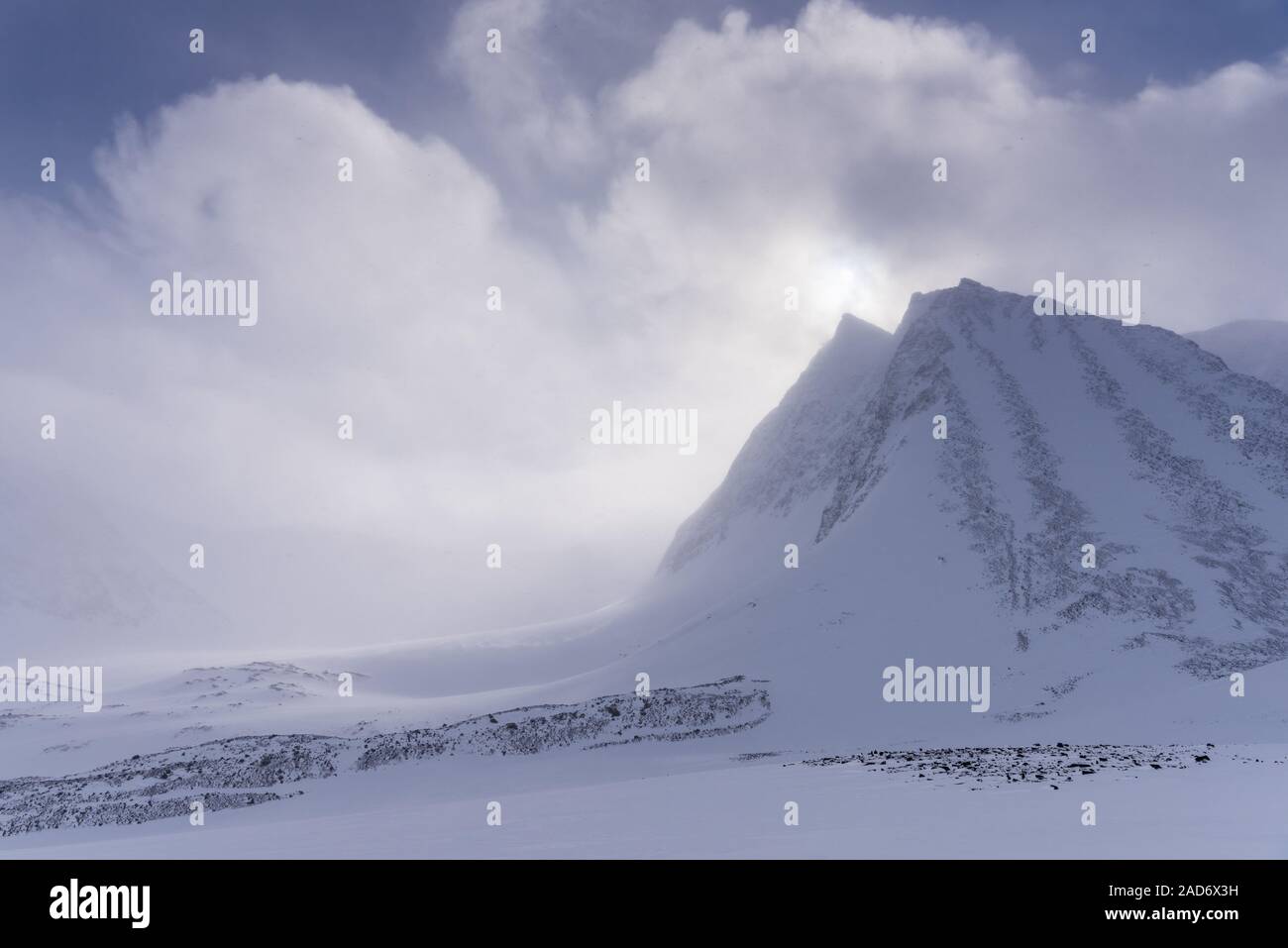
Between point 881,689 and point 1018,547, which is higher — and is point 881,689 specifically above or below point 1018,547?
below

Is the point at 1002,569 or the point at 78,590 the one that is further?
the point at 78,590

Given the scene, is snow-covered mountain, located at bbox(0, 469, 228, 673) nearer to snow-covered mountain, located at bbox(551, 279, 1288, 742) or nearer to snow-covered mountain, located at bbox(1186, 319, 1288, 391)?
snow-covered mountain, located at bbox(551, 279, 1288, 742)

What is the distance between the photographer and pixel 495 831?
16.4 metres

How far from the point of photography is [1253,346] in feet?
392

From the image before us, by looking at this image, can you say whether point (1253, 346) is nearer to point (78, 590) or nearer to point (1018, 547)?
point (1018, 547)

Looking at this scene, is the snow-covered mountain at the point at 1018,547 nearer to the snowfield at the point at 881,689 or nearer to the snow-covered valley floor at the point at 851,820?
the snowfield at the point at 881,689

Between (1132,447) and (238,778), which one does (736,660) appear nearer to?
(238,778)

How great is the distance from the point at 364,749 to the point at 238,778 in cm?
603

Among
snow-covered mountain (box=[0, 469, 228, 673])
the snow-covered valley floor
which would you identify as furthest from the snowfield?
snow-covered mountain (box=[0, 469, 228, 673])

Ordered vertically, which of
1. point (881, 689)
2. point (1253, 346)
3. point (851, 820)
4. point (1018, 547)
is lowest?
point (881, 689)

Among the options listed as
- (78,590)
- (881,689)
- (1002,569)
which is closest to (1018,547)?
(1002,569)

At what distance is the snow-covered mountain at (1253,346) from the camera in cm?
10838
